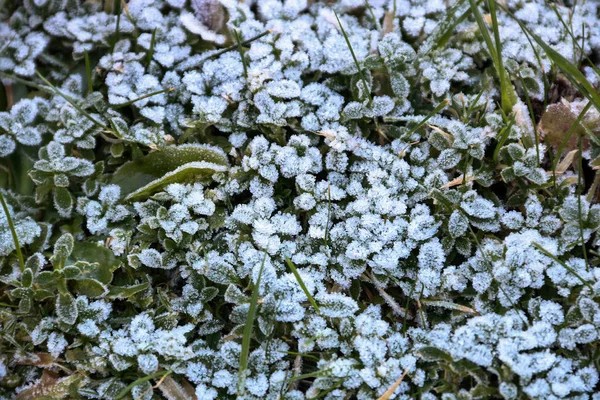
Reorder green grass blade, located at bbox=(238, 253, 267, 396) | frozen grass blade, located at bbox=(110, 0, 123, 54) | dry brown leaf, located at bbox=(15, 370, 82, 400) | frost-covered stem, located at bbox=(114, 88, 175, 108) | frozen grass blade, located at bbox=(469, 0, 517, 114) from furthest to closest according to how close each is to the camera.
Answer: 1. frozen grass blade, located at bbox=(110, 0, 123, 54)
2. frost-covered stem, located at bbox=(114, 88, 175, 108)
3. frozen grass blade, located at bbox=(469, 0, 517, 114)
4. dry brown leaf, located at bbox=(15, 370, 82, 400)
5. green grass blade, located at bbox=(238, 253, 267, 396)

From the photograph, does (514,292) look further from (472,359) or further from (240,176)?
(240,176)

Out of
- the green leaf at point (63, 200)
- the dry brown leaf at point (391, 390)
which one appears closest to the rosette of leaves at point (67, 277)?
the green leaf at point (63, 200)

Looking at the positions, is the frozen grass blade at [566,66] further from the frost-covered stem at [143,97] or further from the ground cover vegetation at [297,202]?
the frost-covered stem at [143,97]

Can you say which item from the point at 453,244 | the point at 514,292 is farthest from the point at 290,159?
the point at 514,292

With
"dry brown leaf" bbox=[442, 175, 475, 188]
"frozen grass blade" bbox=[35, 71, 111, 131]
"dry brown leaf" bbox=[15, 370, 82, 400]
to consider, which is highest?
"frozen grass blade" bbox=[35, 71, 111, 131]

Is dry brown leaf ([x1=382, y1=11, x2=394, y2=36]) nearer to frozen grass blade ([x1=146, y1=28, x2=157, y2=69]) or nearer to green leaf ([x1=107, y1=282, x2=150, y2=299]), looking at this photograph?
frozen grass blade ([x1=146, y1=28, x2=157, y2=69])

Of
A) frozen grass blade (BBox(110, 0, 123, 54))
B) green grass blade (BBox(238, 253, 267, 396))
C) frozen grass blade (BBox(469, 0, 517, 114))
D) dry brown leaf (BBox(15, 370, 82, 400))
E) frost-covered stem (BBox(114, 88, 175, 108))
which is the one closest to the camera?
green grass blade (BBox(238, 253, 267, 396))

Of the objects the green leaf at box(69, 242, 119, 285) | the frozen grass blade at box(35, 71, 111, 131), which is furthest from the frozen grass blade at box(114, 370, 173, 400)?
the frozen grass blade at box(35, 71, 111, 131)

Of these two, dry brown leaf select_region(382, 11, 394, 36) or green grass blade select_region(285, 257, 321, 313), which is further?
dry brown leaf select_region(382, 11, 394, 36)
